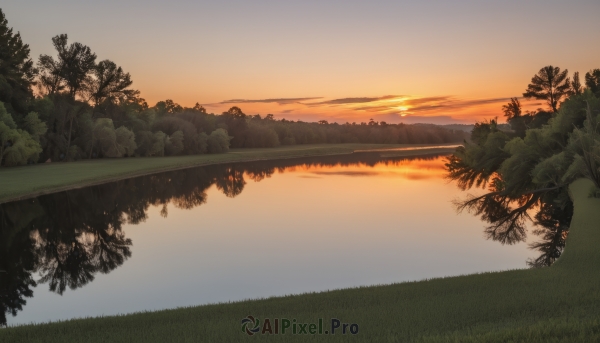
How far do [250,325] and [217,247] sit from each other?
10215 mm

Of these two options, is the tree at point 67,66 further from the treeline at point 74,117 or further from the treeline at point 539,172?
the treeline at point 539,172

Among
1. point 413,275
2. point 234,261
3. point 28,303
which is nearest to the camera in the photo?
point 28,303

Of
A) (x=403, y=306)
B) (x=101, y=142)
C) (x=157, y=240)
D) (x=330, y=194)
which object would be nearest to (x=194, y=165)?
(x=101, y=142)

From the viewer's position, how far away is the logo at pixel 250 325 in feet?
28.7

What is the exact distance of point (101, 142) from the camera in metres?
60.7

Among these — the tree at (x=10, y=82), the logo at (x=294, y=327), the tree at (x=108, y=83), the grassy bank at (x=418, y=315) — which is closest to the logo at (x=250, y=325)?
the logo at (x=294, y=327)

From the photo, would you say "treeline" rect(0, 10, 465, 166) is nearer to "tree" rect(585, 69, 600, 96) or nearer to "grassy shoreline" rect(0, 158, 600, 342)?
"grassy shoreline" rect(0, 158, 600, 342)

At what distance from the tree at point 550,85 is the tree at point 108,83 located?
49501 millimetres

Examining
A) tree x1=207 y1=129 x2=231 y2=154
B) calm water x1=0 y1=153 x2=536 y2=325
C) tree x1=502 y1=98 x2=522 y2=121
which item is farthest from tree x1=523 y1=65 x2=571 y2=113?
tree x1=207 y1=129 x2=231 y2=154

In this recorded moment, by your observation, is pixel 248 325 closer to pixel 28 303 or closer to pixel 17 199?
pixel 28 303

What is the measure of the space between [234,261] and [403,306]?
817cm

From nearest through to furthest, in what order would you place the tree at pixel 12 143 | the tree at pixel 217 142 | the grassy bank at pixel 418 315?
the grassy bank at pixel 418 315
the tree at pixel 12 143
the tree at pixel 217 142

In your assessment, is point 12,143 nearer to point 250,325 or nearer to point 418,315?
point 250,325

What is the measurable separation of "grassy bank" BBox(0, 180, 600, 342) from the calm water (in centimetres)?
278
